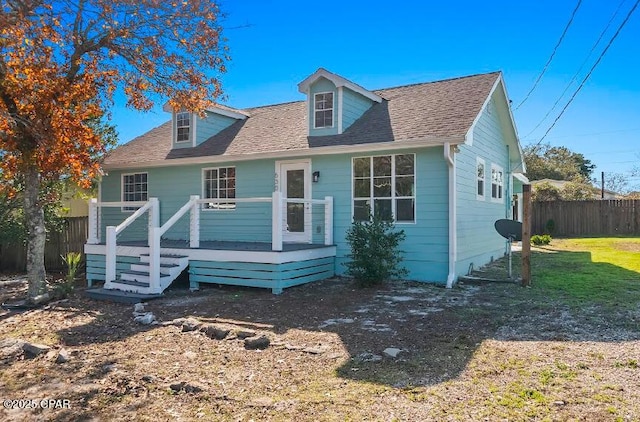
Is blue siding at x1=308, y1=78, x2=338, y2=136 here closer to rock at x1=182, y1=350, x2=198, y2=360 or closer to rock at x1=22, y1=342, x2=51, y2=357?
rock at x1=182, y1=350, x2=198, y2=360

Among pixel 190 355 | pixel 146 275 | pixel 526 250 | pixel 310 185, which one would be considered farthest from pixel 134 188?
pixel 526 250

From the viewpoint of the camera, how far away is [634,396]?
3746 mm

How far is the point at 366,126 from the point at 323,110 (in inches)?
45.8

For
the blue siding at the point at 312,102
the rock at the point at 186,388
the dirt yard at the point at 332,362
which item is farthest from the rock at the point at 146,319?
the blue siding at the point at 312,102

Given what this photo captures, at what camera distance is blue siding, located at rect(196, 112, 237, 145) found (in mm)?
13477

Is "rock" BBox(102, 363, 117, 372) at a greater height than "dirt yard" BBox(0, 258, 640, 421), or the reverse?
"dirt yard" BBox(0, 258, 640, 421)

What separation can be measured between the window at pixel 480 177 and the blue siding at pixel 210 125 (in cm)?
733

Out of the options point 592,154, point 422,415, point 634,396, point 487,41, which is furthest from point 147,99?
point 592,154

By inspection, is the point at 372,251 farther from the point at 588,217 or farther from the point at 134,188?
the point at 588,217

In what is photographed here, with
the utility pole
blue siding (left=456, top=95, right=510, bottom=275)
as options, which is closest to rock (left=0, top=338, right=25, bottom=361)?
blue siding (left=456, top=95, right=510, bottom=275)

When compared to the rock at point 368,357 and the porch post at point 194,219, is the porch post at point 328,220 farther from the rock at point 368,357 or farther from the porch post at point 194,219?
the rock at point 368,357

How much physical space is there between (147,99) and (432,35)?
30.0ft

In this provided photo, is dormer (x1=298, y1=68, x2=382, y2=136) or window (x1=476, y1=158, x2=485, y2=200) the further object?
window (x1=476, y1=158, x2=485, y2=200)

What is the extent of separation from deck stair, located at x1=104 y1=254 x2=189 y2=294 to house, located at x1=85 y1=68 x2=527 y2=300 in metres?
0.03
